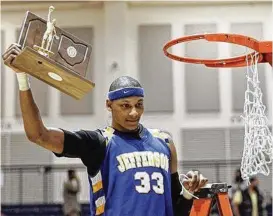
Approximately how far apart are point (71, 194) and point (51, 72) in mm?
7286

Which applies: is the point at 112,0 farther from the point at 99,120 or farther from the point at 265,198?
the point at 265,198

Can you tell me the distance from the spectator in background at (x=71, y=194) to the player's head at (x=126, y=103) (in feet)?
22.5

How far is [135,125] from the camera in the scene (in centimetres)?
265

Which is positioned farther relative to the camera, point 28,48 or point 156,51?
point 156,51

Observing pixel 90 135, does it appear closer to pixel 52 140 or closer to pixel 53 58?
pixel 52 140

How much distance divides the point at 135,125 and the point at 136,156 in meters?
0.14

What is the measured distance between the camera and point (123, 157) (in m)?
2.59

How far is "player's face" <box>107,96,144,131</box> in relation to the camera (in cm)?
262

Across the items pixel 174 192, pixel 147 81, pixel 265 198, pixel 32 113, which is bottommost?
pixel 265 198

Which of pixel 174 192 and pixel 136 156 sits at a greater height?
pixel 136 156

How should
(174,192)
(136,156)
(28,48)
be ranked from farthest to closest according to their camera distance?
(174,192) < (136,156) < (28,48)

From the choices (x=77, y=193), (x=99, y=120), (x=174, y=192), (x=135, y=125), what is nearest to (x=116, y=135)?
(x=135, y=125)

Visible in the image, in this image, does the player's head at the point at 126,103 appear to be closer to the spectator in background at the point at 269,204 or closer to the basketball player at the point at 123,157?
the basketball player at the point at 123,157

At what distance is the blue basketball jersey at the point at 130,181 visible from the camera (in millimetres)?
2531
